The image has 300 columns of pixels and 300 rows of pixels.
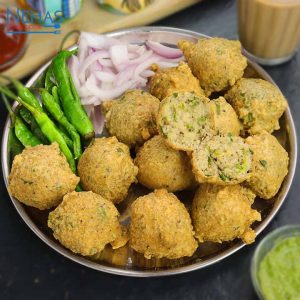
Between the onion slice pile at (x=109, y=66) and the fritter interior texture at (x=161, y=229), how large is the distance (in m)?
0.61

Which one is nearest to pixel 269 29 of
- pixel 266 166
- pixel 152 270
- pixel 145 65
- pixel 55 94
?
pixel 145 65

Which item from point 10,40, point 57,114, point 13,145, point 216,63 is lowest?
point 13,145

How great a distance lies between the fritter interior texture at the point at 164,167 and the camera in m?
1.98

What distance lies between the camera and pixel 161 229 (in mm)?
1798

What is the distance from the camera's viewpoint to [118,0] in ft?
8.89

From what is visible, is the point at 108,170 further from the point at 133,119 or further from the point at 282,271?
the point at 282,271

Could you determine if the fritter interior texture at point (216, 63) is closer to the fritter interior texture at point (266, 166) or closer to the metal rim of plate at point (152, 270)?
the metal rim of plate at point (152, 270)

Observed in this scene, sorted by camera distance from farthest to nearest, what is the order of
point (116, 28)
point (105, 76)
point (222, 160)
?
point (116, 28) → point (105, 76) → point (222, 160)

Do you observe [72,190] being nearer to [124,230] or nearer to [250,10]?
[124,230]

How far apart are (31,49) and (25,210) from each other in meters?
1.01

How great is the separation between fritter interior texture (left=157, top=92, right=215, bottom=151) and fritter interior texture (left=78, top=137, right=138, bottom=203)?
0.19 meters

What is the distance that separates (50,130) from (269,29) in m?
1.22

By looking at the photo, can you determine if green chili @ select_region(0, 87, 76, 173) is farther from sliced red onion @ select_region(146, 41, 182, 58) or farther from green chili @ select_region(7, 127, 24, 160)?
sliced red onion @ select_region(146, 41, 182, 58)

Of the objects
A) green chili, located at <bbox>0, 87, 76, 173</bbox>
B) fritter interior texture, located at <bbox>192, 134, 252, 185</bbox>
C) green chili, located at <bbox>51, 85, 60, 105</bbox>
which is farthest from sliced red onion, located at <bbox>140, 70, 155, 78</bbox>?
fritter interior texture, located at <bbox>192, 134, 252, 185</bbox>
